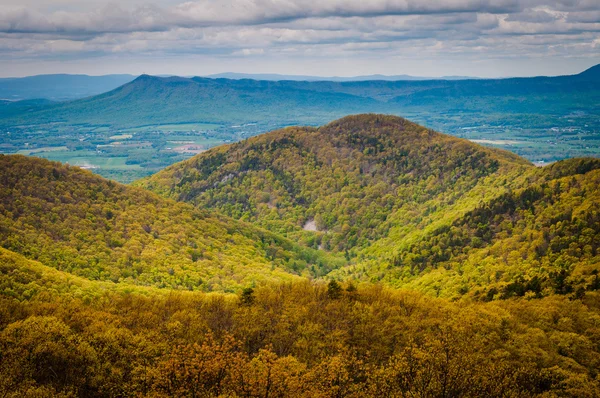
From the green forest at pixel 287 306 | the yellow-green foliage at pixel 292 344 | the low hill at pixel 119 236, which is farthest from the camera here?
the low hill at pixel 119 236

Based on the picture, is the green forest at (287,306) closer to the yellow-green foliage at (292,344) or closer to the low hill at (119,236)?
the yellow-green foliage at (292,344)

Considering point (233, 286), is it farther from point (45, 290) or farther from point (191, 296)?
point (45, 290)

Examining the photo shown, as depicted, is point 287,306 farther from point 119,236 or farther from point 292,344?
point 119,236

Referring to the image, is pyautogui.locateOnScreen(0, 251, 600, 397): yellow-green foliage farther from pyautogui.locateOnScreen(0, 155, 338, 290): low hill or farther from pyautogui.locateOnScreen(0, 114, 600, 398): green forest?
pyautogui.locateOnScreen(0, 155, 338, 290): low hill

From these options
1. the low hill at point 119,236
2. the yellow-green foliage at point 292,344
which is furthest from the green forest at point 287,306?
the low hill at point 119,236

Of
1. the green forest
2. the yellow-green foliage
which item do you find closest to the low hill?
the green forest
